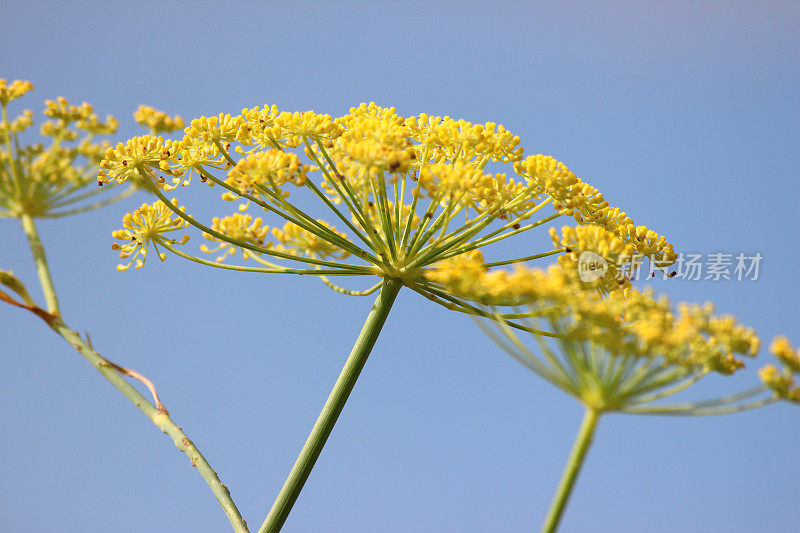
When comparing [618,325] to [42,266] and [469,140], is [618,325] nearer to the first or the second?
[469,140]

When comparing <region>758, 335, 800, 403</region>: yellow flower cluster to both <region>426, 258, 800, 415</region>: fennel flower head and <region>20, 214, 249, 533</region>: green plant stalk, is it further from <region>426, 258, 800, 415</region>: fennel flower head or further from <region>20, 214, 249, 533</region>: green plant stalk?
<region>20, 214, 249, 533</region>: green plant stalk

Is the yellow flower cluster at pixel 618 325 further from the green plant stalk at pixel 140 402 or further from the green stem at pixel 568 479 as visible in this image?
the green plant stalk at pixel 140 402

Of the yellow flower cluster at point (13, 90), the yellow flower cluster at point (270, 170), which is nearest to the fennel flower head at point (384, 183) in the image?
the yellow flower cluster at point (270, 170)

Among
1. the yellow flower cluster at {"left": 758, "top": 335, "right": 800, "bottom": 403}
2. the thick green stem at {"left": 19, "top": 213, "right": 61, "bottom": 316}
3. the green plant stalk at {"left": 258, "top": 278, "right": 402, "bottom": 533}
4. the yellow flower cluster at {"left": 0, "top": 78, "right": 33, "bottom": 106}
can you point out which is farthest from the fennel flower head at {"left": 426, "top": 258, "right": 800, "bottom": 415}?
the yellow flower cluster at {"left": 0, "top": 78, "right": 33, "bottom": 106}

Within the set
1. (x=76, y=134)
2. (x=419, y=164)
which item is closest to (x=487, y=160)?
(x=419, y=164)

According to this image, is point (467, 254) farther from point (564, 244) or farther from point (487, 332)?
point (487, 332)

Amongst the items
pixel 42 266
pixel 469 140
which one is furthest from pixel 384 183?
pixel 42 266
